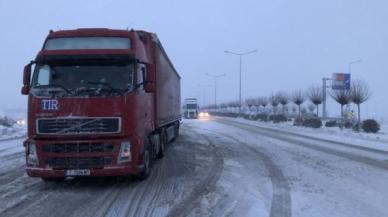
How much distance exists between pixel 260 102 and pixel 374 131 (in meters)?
58.9

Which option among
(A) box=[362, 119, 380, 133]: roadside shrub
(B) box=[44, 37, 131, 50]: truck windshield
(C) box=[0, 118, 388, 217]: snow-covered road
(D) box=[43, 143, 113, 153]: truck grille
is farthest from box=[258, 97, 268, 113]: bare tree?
(D) box=[43, 143, 113, 153]: truck grille

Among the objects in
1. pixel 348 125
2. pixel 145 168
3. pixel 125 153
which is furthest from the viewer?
pixel 348 125

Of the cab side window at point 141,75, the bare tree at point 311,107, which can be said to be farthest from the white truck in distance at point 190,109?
the cab side window at point 141,75

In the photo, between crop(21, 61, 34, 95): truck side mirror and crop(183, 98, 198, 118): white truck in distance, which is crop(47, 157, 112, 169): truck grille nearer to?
crop(21, 61, 34, 95): truck side mirror

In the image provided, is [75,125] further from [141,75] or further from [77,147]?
[141,75]

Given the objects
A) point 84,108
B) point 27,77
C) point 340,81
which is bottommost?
point 84,108

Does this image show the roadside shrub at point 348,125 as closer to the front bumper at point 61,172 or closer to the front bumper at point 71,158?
the front bumper at point 61,172

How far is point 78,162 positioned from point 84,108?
1.18m

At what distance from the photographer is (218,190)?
36.2 ft

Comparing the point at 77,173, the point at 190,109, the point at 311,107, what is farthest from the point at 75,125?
the point at 311,107

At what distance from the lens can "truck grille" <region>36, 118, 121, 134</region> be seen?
36.8ft

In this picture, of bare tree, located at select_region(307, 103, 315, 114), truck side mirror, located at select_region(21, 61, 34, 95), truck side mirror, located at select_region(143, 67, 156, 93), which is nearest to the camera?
truck side mirror, located at select_region(21, 61, 34, 95)

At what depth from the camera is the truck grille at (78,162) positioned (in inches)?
446

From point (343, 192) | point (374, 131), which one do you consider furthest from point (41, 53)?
point (374, 131)
